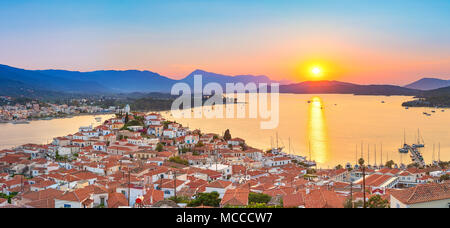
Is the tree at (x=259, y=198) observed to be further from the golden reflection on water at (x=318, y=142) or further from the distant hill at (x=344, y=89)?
the distant hill at (x=344, y=89)

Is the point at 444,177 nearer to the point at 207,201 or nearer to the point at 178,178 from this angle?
the point at 178,178

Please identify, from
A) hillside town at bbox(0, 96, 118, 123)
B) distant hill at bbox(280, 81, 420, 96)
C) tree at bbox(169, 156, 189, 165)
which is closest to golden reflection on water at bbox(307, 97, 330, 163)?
tree at bbox(169, 156, 189, 165)

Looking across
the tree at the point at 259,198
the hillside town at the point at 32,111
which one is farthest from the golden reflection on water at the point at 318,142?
the hillside town at the point at 32,111

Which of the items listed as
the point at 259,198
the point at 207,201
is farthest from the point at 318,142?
the point at 207,201

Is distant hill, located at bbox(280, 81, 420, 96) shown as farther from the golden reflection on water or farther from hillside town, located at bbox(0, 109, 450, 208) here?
hillside town, located at bbox(0, 109, 450, 208)
